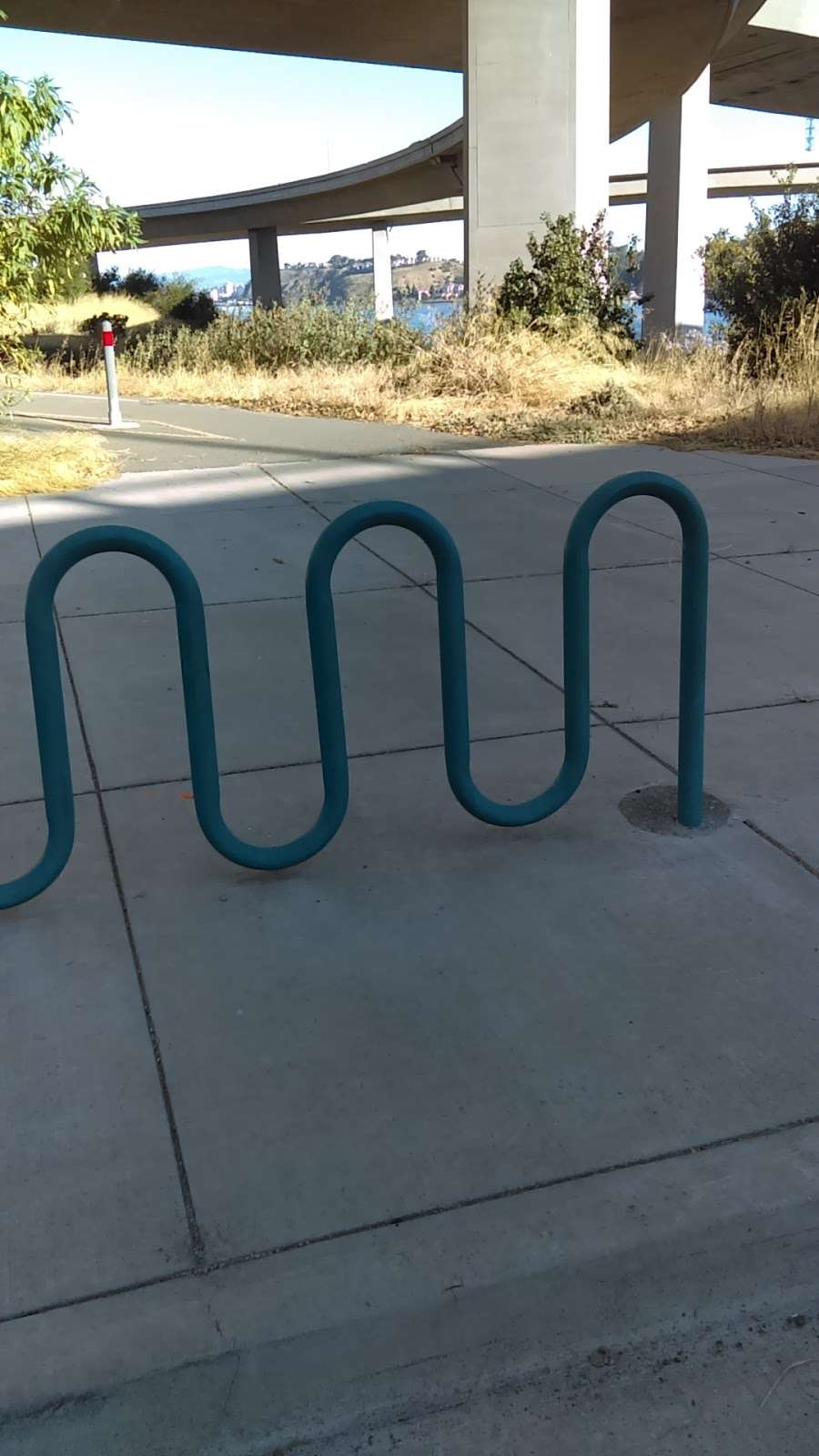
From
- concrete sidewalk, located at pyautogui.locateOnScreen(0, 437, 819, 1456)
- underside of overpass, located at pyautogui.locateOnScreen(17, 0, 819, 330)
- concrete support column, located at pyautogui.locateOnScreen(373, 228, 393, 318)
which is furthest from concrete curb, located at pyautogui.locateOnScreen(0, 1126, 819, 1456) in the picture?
concrete support column, located at pyautogui.locateOnScreen(373, 228, 393, 318)

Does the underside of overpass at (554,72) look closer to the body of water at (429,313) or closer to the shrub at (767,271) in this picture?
the body of water at (429,313)

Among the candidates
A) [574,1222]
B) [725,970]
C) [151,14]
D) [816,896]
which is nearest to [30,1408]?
[574,1222]

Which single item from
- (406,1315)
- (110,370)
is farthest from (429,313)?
(406,1315)

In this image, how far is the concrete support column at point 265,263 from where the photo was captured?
62.9 metres

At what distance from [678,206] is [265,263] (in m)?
34.1

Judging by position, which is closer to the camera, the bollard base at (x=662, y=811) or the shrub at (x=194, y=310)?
the bollard base at (x=662, y=811)

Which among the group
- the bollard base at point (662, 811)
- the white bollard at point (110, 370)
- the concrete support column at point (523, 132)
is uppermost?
the concrete support column at point (523, 132)

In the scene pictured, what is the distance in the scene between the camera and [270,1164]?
8.34ft

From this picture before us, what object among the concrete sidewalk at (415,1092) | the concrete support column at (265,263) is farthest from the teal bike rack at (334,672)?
the concrete support column at (265,263)

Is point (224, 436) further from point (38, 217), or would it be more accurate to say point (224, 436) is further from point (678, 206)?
point (678, 206)

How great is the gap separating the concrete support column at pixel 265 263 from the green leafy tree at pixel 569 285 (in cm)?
4828

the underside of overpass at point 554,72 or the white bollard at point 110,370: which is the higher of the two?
the underside of overpass at point 554,72

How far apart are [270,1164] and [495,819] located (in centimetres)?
151

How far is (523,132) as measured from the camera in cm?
1936
